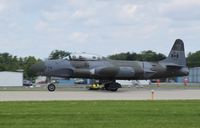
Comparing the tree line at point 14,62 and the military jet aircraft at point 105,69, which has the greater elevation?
the tree line at point 14,62

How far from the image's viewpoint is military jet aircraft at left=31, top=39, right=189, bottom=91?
123 feet

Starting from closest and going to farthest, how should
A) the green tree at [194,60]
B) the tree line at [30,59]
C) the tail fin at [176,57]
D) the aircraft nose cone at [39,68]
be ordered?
1. the aircraft nose cone at [39,68]
2. the tail fin at [176,57]
3. the tree line at [30,59]
4. the green tree at [194,60]

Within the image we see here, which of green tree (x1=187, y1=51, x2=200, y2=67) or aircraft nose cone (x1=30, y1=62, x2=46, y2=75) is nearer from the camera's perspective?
aircraft nose cone (x1=30, y1=62, x2=46, y2=75)

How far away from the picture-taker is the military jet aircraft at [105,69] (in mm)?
37500

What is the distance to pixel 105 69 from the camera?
3828 centimetres

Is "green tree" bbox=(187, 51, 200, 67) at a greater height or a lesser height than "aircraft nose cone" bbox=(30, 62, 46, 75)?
greater

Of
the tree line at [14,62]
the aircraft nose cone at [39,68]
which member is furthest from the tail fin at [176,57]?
the tree line at [14,62]
